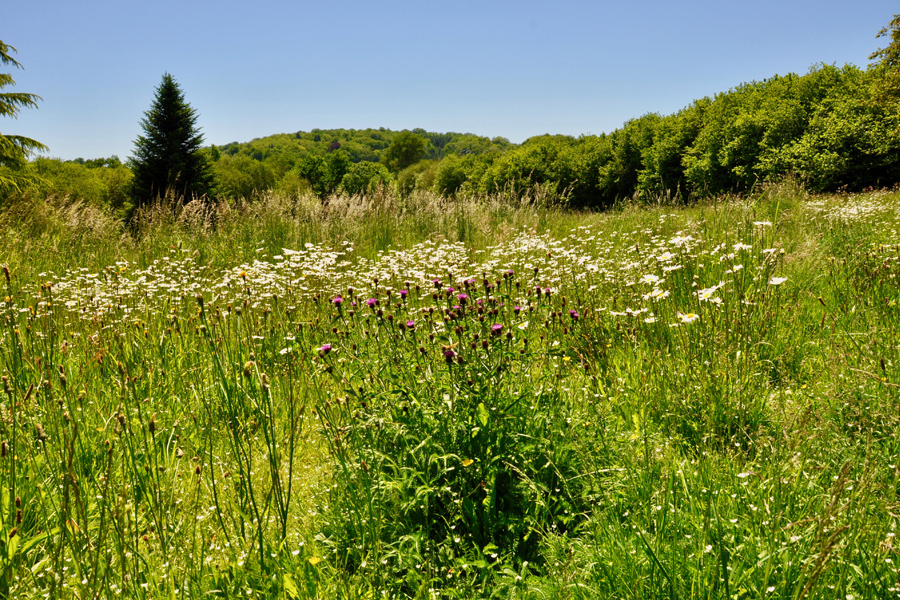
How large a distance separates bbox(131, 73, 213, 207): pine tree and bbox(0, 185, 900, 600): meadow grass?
30080mm

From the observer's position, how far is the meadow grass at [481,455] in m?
1.40

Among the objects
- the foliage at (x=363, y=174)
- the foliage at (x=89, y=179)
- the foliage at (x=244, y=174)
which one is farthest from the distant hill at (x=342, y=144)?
Answer: the foliage at (x=89, y=179)

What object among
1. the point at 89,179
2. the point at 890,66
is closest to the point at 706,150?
the point at 890,66

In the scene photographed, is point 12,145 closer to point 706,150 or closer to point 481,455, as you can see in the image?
point 481,455

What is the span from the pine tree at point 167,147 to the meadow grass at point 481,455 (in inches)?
1184

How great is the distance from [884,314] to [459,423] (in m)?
3.10

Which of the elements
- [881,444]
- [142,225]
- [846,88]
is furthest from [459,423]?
[846,88]

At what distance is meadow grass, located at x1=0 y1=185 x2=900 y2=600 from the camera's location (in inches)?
55.3

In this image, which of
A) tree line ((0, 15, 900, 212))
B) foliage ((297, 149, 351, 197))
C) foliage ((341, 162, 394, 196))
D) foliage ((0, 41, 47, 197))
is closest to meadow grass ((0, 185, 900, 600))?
tree line ((0, 15, 900, 212))

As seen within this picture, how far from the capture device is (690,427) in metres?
2.37

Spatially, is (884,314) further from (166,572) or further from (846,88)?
(846,88)

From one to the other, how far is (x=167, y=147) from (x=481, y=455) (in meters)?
34.8

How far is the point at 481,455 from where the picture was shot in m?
1.94

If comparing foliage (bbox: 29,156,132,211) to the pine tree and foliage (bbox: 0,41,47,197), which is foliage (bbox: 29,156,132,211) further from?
foliage (bbox: 0,41,47,197)
